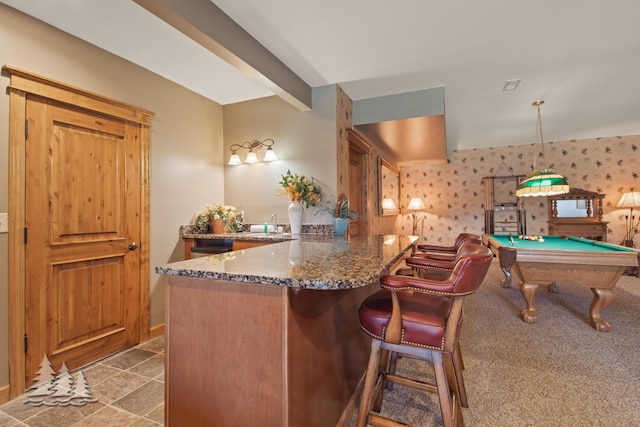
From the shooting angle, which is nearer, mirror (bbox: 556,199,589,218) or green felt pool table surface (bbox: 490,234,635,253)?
green felt pool table surface (bbox: 490,234,635,253)

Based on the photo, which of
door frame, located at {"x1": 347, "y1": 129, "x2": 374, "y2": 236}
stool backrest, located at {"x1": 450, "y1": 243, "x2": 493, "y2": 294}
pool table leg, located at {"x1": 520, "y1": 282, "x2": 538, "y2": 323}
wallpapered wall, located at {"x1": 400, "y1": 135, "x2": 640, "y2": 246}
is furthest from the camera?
wallpapered wall, located at {"x1": 400, "y1": 135, "x2": 640, "y2": 246}

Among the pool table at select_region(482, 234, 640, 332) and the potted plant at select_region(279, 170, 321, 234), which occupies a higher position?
the potted plant at select_region(279, 170, 321, 234)

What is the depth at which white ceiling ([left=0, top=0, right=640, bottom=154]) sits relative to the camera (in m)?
2.02

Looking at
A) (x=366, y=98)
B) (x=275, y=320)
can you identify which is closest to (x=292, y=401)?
(x=275, y=320)

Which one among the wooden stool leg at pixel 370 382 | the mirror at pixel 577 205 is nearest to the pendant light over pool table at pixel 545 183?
the mirror at pixel 577 205

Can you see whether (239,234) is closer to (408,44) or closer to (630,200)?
(408,44)

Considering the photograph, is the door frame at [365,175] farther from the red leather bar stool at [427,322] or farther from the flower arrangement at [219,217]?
the red leather bar stool at [427,322]

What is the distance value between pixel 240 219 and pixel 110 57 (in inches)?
74.9

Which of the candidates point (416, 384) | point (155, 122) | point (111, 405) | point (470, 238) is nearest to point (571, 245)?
point (470, 238)

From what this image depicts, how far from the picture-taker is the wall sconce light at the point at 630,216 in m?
5.31

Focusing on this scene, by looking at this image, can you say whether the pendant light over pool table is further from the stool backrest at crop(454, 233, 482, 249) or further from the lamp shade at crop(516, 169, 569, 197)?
the stool backrest at crop(454, 233, 482, 249)

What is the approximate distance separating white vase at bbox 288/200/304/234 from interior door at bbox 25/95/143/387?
140 cm

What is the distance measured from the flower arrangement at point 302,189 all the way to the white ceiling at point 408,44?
102cm

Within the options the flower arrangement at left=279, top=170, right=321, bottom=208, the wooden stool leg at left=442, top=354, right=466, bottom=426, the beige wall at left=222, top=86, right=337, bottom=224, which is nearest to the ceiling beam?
the beige wall at left=222, top=86, right=337, bottom=224
